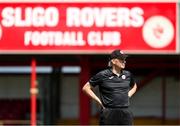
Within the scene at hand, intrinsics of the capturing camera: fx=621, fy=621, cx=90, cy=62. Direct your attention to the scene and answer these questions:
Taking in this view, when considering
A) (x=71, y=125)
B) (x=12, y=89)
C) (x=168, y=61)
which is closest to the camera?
(x=168, y=61)

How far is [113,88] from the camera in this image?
7152 mm

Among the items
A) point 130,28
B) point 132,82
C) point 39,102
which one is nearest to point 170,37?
point 130,28

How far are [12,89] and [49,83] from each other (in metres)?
1.23

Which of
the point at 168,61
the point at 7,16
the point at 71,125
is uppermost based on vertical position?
the point at 7,16

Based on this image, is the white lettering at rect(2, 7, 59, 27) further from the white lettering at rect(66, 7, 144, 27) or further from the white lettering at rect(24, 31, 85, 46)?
the white lettering at rect(66, 7, 144, 27)

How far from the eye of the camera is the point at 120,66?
7172mm

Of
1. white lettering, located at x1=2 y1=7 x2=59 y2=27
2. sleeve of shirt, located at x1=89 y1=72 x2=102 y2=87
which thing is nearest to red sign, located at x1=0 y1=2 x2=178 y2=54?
white lettering, located at x1=2 y1=7 x2=59 y2=27

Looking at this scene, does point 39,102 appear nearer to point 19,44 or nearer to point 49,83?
point 49,83

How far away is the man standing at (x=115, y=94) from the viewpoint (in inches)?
280

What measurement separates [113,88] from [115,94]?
8cm

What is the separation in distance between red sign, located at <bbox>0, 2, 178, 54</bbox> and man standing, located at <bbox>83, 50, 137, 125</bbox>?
17.7 ft

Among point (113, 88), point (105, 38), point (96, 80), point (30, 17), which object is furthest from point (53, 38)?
point (113, 88)

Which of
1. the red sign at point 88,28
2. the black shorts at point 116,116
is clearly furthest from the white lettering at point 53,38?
the black shorts at point 116,116

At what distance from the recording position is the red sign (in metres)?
12.6
